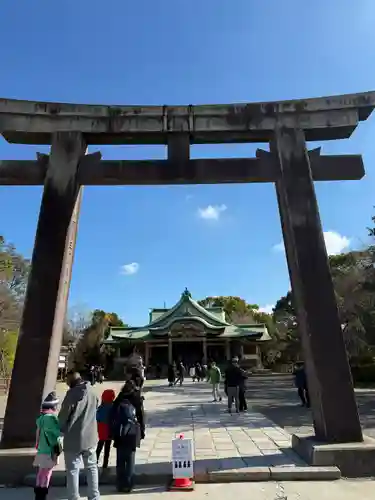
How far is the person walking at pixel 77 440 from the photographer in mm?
4680

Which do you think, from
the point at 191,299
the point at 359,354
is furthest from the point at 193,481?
the point at 191,299

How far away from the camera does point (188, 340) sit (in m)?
38.0

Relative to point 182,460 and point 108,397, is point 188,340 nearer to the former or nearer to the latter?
point 108,397

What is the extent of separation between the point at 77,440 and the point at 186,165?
4708 millimetres

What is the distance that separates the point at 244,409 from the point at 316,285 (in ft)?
27.9

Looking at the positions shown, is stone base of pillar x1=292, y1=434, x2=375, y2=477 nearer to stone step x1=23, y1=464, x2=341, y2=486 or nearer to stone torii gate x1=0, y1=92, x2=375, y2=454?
stone step x1=23, y1=464, x2=341, y2=486

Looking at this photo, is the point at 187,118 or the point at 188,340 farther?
the point at 188,340

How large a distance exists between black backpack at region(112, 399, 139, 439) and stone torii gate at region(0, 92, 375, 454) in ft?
5.48

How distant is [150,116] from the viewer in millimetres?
7582

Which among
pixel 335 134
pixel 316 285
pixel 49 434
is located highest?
pixel 335 134

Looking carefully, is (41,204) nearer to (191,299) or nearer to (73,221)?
(73,221)

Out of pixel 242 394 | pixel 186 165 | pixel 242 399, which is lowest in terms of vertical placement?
pixel 242 399

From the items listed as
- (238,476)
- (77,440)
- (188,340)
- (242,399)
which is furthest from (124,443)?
(188,340)

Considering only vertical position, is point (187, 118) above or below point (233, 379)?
above
